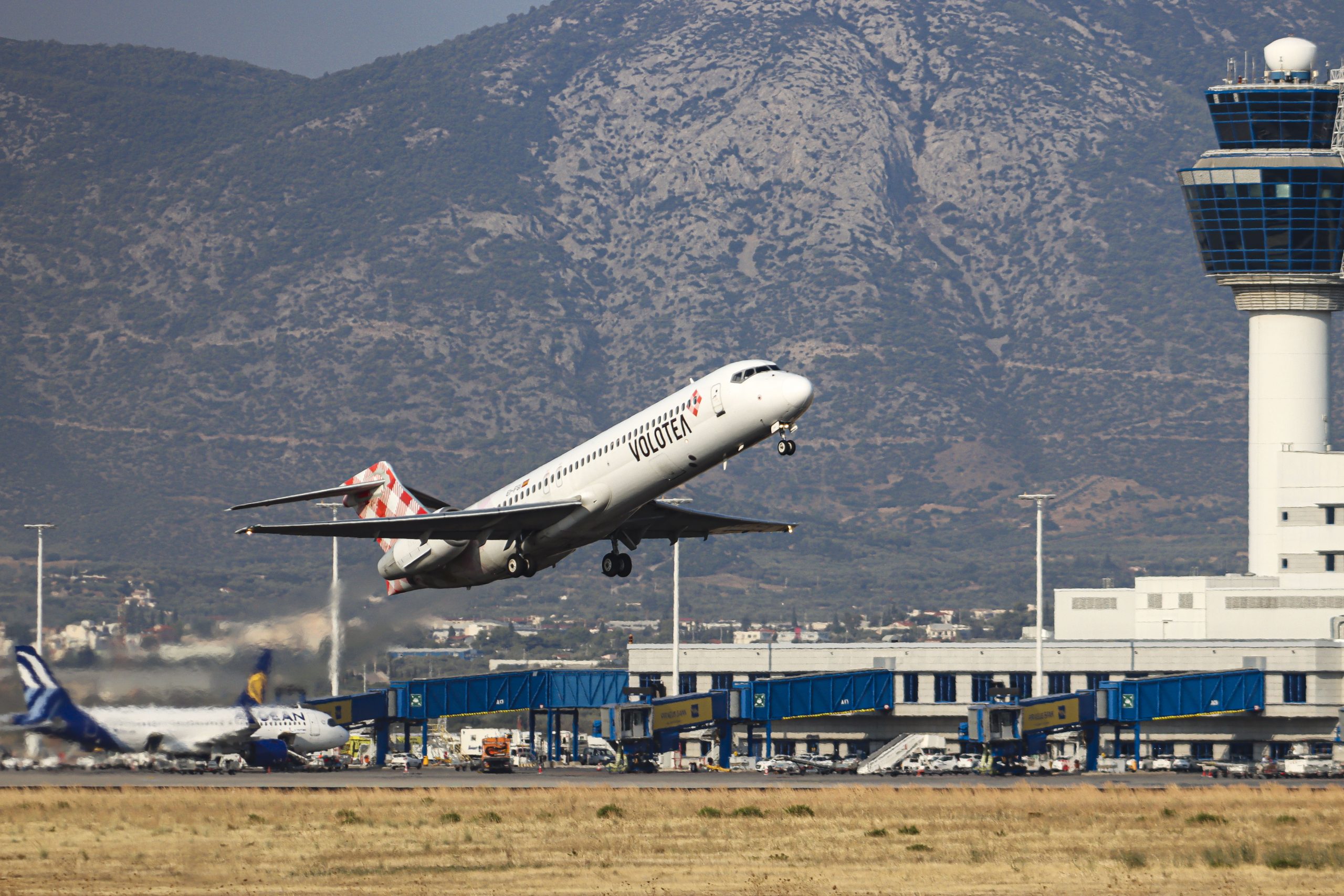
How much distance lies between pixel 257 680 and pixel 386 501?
35622 mm

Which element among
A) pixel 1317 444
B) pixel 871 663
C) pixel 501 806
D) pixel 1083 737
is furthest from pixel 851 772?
pixel 1317 444

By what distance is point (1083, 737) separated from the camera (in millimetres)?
148750

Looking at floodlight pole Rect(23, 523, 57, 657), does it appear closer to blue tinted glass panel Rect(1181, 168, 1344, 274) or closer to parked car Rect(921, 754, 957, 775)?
parked car Rect(921, 754, 957, 775)

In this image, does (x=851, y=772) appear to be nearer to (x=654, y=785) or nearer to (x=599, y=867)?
(x=654, y=785)

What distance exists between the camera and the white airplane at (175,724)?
120 meters

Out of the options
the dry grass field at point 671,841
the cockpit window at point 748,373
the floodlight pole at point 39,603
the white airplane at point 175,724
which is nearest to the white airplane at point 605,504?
the cockpit window at point 748,373

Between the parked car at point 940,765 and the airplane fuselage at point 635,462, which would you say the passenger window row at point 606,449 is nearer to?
the airplane fuselage at point 635,462

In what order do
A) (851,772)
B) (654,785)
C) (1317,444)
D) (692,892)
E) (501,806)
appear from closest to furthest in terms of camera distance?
1. (692,892)
2. (501,806)
3. (654,785)
4. (851,772)
5. (1317,444)

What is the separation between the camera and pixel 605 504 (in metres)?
77.9

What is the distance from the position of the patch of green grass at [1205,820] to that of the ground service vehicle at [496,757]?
57.4 metres

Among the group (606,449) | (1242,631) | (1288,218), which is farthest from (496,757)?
(1288,218)

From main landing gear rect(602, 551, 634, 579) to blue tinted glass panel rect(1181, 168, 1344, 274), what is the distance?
132053 mm

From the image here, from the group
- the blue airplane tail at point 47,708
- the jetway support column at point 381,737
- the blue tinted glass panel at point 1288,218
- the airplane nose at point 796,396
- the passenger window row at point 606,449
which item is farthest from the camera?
the blue tinted glass panel at point 1288,218

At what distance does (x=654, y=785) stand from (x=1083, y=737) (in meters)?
42.9
